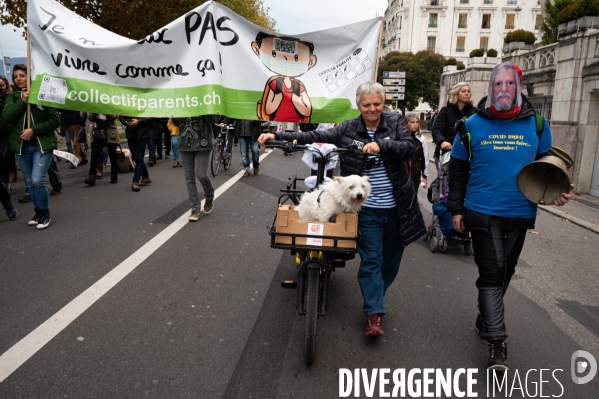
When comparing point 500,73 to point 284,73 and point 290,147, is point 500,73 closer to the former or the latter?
point 290,147

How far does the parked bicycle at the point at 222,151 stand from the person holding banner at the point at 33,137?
5.30 meters

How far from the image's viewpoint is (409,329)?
3938mm

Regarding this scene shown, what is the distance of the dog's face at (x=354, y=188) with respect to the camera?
3.36 meters

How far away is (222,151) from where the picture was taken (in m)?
12.5

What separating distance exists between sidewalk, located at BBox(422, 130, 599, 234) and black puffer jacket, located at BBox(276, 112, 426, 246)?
591 cm

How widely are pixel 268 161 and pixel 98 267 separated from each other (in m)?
10.6

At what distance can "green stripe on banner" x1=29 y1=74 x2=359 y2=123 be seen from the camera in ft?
19.6

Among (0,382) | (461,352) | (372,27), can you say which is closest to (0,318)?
(0,382)

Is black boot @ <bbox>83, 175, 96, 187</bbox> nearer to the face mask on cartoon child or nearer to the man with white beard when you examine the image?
the face mask on cartoon child

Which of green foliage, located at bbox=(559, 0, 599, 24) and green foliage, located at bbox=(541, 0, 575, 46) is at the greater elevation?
green foliage, located at bbox=(541, 0, 575, 46)

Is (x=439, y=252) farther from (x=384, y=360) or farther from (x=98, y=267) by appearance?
(x=98, y=267)

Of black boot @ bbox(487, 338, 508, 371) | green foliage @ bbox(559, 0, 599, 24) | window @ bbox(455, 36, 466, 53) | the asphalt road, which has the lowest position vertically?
the asphalt road

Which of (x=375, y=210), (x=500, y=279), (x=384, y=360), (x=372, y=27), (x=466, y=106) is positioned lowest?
(x=384, y=360)

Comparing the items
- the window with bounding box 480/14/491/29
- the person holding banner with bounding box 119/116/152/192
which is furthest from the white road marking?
the window with bounding box 480/14/491/29
